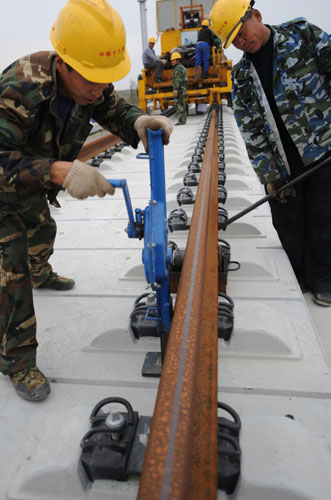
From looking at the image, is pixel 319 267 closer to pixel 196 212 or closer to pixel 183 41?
pixel 196 212

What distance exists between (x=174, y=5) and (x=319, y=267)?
15228 millimetres

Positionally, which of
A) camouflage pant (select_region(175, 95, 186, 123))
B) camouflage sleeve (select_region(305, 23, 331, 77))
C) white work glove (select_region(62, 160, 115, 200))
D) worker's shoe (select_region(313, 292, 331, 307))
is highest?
camouflage sleeve (select_region(305, 23, 331, 77))

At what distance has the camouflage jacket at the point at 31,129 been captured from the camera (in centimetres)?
141

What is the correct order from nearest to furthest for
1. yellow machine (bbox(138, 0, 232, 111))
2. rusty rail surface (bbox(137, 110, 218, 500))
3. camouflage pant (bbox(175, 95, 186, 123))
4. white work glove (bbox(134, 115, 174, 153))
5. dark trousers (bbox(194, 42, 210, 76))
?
rusty rail surface (bbox(137, 110, 218, 500)) < white work glove (bbox(134, 115, 174, 153)) < camouflage pant (bbox(175, 95, 186, 123)) < dark trousers (bbox(194, 42, 210, 76)) < yellow machine (bbox(138, 0, 232, 111))

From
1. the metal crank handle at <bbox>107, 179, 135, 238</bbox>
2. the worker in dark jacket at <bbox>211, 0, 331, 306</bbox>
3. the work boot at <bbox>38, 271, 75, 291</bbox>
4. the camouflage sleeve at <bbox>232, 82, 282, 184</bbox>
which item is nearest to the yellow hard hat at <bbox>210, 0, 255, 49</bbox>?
the worker in dark jacket at <bbox>211, 0, 331, 306</bbox>

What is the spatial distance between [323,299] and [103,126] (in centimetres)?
178

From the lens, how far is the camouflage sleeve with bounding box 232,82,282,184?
8.41 ft

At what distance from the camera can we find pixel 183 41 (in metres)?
14.4

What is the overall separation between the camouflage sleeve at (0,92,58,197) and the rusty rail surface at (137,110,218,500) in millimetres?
709

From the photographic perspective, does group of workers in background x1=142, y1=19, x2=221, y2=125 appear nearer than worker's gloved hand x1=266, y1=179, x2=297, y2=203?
No

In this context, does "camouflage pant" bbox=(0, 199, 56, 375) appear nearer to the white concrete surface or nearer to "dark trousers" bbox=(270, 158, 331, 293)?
the white concrete surface

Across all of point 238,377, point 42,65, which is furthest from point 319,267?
point 42,65

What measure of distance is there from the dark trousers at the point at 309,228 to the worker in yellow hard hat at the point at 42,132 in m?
1.22

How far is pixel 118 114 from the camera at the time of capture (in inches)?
84.8
